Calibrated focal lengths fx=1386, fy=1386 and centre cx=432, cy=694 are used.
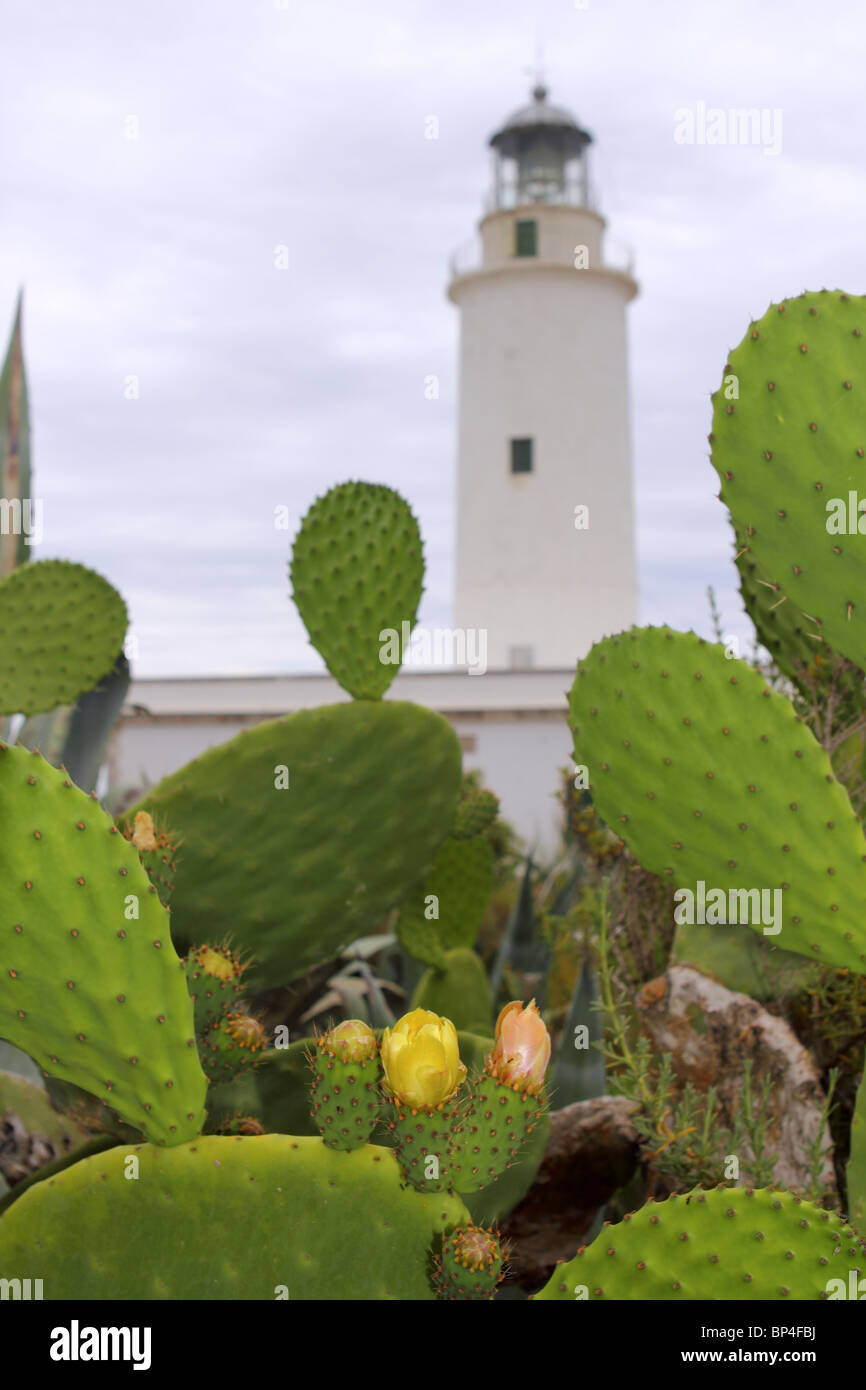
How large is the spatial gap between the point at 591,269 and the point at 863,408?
16412 millimetres

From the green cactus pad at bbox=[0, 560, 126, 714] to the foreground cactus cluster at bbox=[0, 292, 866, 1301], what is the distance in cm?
3

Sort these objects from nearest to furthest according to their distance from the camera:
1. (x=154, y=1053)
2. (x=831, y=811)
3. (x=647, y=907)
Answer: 1. (x=154, y=1053)
2. (x=831, y=811)
3. (x=647, y=907)

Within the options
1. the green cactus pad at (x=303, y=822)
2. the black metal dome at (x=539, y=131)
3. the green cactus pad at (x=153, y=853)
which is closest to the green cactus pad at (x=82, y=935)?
the green cactus pad at (x=153, y=853)

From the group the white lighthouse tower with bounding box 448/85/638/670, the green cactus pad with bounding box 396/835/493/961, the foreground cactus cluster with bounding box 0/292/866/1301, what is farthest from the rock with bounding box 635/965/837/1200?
the white lighthouse tower with bounding box 448/85/638/670

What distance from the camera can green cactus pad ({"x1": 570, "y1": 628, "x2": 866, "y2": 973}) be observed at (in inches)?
60.0

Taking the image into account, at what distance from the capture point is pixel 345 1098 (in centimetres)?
126

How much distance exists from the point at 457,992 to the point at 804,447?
1496 millimetres

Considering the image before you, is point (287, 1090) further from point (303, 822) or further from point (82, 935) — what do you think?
point (82, 935)

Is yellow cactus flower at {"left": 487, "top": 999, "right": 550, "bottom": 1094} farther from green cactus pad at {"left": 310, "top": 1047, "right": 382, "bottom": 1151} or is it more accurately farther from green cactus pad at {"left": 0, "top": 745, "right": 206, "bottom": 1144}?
green cactus pad at {"left": 0, "top": 745, "right": 206, "bottom": 1144}

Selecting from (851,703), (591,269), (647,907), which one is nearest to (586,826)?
(647,907)

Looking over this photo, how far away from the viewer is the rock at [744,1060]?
1785mm
